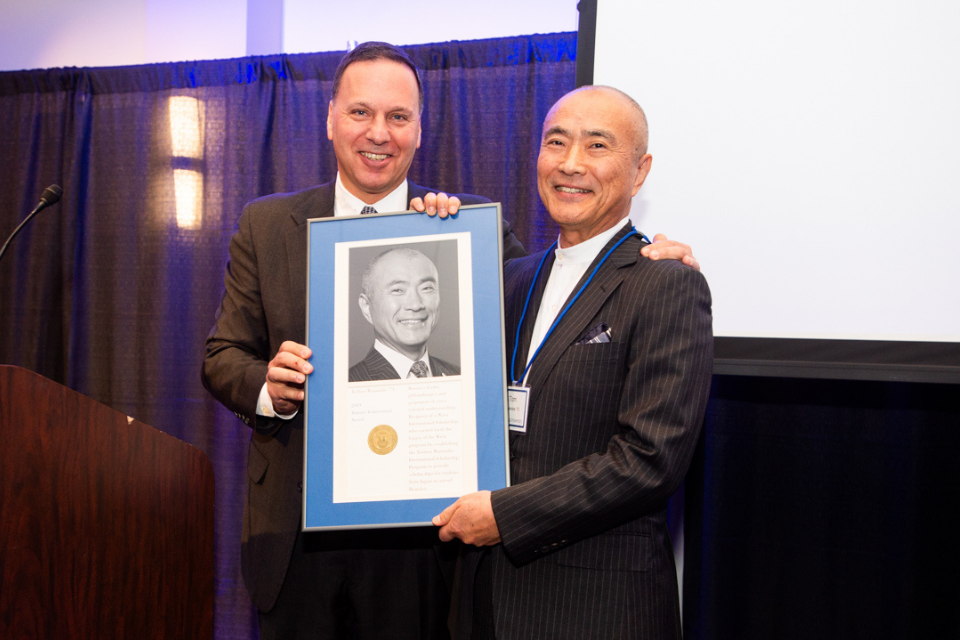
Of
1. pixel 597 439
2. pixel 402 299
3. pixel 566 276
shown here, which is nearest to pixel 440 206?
pixel 402 299

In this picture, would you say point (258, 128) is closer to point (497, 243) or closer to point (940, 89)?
point (497, 243)

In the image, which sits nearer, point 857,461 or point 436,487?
point 436,487

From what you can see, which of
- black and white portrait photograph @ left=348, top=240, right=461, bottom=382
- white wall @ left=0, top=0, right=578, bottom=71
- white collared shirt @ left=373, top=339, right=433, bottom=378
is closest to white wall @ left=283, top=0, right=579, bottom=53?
white wall @ left=0, top=0, right=578, bottom=71

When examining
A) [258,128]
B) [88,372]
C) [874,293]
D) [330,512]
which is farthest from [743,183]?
[88,372]

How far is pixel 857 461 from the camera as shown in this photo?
2.42 meters

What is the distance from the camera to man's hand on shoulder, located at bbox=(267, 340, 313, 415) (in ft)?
4.91

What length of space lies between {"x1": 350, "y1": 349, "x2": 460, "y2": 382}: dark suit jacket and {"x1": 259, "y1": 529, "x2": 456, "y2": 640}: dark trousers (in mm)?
550

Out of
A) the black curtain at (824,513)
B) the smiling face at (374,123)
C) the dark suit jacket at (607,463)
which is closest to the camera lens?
the dark suit jacket at (607,463)

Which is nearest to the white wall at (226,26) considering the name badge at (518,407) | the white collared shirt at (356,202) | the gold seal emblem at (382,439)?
the white collared shirt at (356,202)

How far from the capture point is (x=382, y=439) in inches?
57.3

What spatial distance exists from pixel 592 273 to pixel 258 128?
7.78 ft

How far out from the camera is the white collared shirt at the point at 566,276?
161 centimetres

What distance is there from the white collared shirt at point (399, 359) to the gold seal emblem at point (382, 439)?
0.12 metres

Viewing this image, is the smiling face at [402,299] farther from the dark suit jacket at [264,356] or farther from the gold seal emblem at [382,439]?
the dark suit jacket at [264,356]
